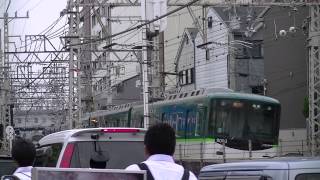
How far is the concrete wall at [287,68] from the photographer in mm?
42875

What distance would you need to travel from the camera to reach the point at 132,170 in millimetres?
4938

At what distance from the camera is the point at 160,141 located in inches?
208

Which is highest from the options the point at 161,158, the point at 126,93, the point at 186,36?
the point at 186,36

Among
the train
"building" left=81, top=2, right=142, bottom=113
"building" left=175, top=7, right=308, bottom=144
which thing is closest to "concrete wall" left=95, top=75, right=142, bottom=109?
"building" left=81, top=2, right=142, bottom=113

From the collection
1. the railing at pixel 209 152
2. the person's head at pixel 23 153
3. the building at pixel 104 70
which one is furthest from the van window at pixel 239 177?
the building at pixel 104 70

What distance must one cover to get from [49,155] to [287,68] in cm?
3415

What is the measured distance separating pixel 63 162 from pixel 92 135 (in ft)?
1.91

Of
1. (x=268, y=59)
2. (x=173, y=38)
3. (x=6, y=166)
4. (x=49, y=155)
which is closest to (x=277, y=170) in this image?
(x=49, y=155)

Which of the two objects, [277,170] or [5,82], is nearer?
[277,170]

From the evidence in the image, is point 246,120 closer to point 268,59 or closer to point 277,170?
point 277,170

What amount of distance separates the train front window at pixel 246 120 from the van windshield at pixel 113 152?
47.3 feet

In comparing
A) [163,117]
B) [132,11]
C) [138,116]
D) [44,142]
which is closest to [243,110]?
[163,117]

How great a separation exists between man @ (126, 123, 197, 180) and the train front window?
18987 mm

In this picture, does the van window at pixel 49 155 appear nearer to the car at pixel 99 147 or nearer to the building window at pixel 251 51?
the car at pixel 99 147
